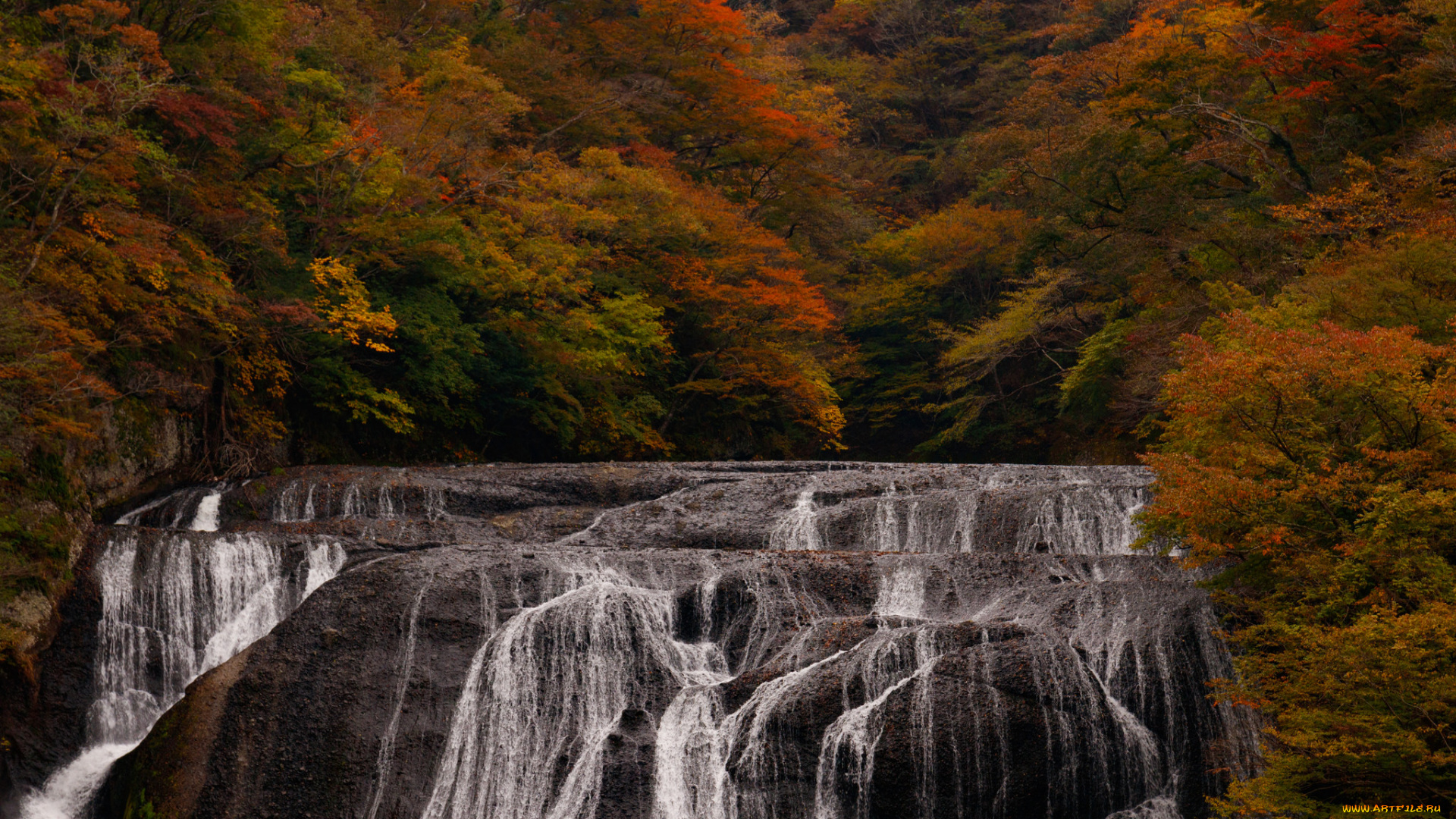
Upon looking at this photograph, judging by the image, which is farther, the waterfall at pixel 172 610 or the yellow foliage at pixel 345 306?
the yellow foliage at pixel 345 306

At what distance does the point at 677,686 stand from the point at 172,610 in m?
6.76

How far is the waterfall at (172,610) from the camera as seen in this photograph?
39.3ft

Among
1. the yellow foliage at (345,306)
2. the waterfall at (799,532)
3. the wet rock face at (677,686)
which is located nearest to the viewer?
the wet rock face at (677,686)

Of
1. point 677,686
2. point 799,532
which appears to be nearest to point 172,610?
point 677,686

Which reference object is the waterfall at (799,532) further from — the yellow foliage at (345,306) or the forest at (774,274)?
the yellow foliage at (345,306)

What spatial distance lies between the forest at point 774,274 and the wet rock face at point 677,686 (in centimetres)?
98

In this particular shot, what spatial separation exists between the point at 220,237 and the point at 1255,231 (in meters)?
19.2

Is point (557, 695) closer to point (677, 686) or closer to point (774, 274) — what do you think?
point (677, 686)

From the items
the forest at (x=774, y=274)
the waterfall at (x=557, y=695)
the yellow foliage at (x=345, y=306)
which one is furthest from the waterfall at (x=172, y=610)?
the yellow foliage at (x=345, y=306)

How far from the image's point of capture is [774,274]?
28.0 metres

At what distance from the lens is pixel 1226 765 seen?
32.2ft

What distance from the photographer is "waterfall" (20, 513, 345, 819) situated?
11977 mm

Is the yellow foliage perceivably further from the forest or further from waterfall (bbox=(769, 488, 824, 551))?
waterfall (bbox=(769, 488, 824, 551))

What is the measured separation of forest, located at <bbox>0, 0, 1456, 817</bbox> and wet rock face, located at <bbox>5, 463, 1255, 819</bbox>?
0.98 metres
